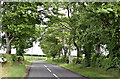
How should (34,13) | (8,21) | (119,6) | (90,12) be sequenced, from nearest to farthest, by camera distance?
(119,6) < (90,12) < (34,13) < (8,21)

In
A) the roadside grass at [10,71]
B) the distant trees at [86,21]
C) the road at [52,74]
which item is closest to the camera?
the distant trees at [86,21]

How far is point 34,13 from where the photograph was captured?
1645cm

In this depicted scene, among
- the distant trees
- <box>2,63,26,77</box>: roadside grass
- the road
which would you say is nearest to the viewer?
the distant trees

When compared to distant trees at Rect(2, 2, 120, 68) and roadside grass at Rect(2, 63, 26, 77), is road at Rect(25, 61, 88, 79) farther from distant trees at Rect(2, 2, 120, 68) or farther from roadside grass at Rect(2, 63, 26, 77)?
distant trees at Rect(2, 2, 120, 68)

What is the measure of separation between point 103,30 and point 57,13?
25.1 ft

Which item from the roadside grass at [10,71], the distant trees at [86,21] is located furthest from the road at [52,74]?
the distant trees at [86,21]

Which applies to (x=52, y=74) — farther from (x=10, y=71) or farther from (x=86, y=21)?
(x=86, y=21)

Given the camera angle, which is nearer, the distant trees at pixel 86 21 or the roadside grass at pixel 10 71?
the distant trees at pixel 86 21

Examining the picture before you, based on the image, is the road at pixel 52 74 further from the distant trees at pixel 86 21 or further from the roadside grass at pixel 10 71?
the distant trees at pixel 86 21

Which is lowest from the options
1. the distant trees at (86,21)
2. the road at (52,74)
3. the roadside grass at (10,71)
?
the road at (52,74)

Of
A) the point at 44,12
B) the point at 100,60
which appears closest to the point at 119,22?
the point at 100,60

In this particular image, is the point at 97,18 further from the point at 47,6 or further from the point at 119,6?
the point at 47,6

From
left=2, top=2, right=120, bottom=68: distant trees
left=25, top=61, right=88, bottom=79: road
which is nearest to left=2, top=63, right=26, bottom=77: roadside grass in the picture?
left=25, top=61, right=88, bottom=79: road

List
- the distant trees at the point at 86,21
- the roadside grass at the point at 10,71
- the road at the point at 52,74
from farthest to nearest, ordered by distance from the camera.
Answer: the road at the point at 52,74 → the roadside grass at the point at 10,71 → the distant trees at the point at 86,21
